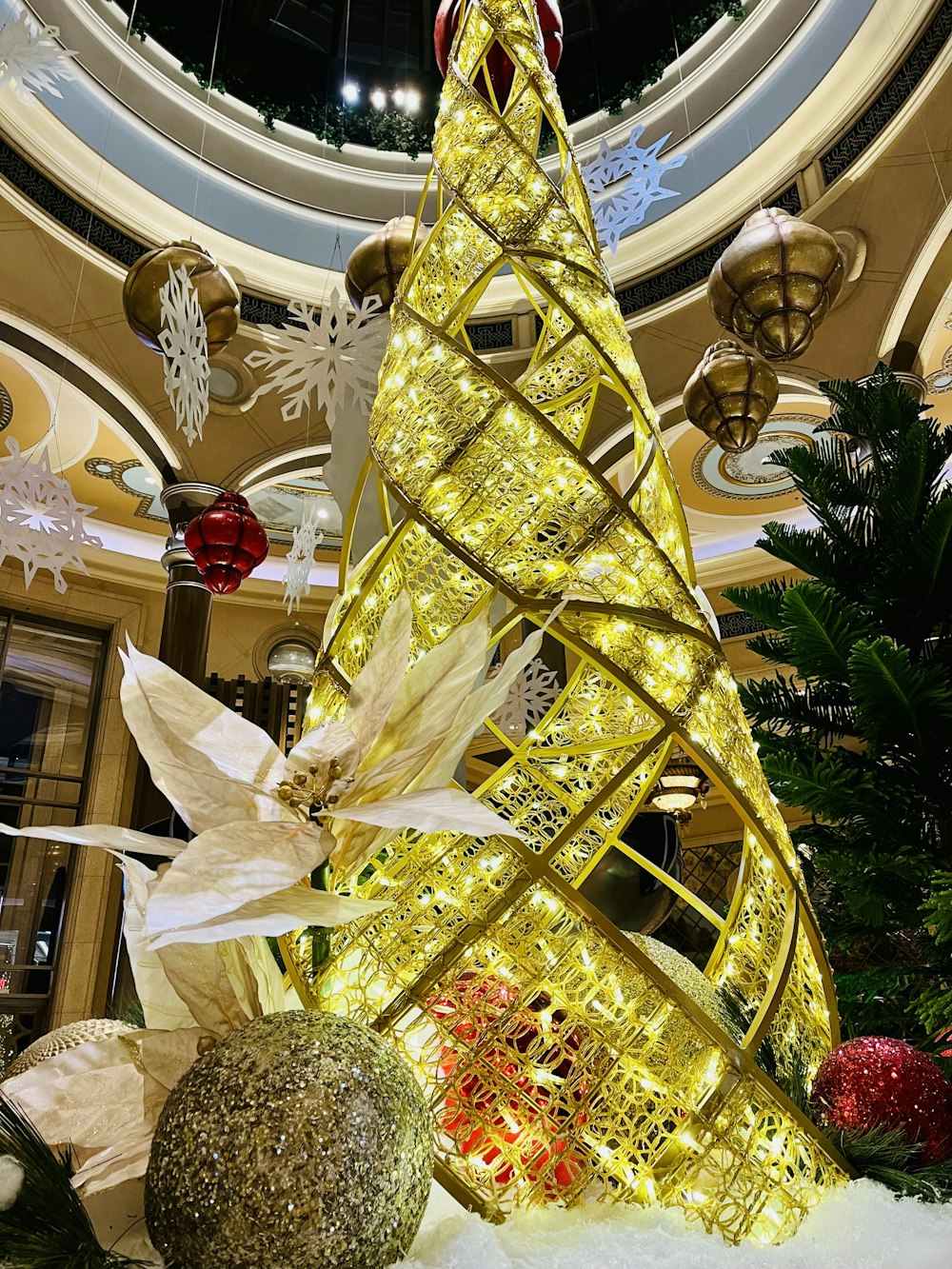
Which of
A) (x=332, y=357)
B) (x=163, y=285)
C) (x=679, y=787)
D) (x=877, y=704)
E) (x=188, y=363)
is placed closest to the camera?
(x=877, y=704)

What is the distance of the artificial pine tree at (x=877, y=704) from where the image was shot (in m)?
0.70

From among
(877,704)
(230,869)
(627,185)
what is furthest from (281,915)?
(627,185)

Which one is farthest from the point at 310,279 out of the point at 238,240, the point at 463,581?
the point at 463,581

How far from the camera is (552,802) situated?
0.58 m

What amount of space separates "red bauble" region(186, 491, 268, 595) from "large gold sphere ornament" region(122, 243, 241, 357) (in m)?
0.51

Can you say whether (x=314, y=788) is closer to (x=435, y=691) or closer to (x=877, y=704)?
(x=435, y=691)

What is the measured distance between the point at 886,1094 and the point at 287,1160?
0.30 meters

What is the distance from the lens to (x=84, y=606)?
7.05 meters

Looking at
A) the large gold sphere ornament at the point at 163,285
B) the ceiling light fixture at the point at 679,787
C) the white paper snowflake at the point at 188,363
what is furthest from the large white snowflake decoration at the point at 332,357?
the ceiling light fixture at the point at 679,787

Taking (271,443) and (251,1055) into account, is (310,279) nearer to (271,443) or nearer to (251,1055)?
(271,443)

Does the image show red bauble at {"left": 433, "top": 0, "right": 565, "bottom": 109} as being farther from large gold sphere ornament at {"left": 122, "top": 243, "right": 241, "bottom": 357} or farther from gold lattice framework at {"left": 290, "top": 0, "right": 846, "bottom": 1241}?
large gold sphere ornament at {"left": 122, "top": 243, "right": 241, "bottom": 357}

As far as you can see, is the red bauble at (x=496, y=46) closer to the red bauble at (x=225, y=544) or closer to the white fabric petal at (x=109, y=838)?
the white fabric petal at (x=109, y=838)

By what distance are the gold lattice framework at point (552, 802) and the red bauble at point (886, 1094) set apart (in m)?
0.02

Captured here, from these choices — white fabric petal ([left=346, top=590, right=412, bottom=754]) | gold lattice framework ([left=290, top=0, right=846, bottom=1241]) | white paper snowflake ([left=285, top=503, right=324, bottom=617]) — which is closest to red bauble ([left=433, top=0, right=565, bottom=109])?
gold lattice framework ([left=290, top=0, right=846, bottom=1241])
